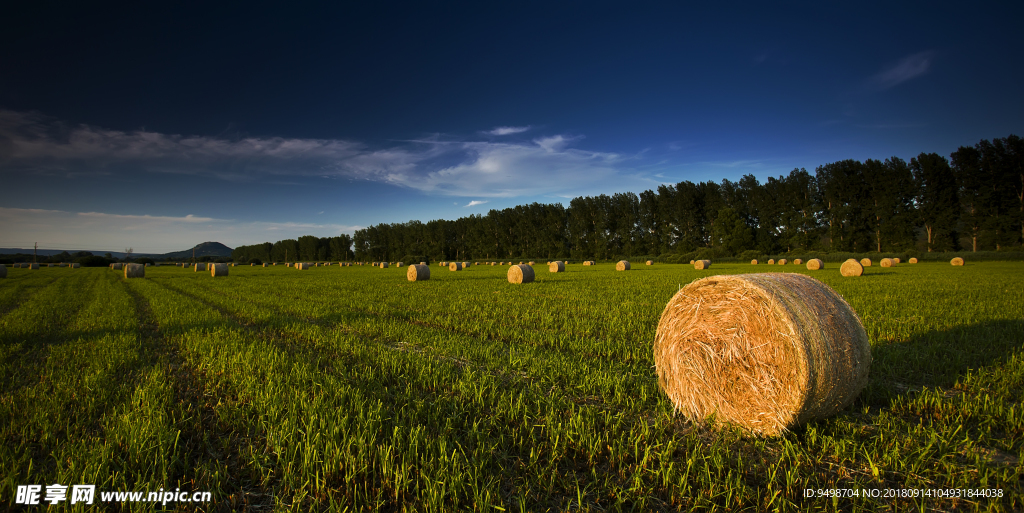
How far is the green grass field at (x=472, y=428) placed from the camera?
2.94 metres

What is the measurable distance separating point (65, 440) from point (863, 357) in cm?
790

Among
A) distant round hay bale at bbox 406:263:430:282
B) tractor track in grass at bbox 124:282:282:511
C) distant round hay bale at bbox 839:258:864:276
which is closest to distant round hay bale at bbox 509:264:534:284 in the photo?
distant round hay bale at bbox 406:263:430:282

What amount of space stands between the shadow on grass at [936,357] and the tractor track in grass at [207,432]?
625 cm

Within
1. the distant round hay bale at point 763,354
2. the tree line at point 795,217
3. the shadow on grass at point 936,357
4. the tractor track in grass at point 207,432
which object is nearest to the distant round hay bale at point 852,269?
the shadow on grass at point 936,357

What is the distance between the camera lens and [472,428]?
382 centimetres

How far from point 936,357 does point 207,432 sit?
31.3 feet

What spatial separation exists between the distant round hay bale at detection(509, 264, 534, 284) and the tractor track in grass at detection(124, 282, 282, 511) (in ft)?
53.7

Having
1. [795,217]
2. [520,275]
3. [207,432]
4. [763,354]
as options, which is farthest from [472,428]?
[795,217]

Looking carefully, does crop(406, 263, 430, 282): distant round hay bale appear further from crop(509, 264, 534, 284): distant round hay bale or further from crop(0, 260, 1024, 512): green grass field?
crop(0, 260, 1024, 512): green grass field

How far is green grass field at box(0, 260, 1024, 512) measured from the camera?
9.66 ft

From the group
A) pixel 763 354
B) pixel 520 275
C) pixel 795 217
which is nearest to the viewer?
pixel 763 354

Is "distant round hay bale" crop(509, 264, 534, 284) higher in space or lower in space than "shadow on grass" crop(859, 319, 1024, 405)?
higher

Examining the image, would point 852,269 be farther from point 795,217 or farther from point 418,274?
point 795,217

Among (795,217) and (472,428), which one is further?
(795,217)
